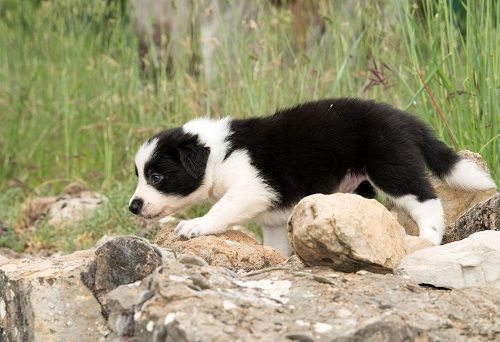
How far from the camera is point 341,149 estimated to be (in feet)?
15.5

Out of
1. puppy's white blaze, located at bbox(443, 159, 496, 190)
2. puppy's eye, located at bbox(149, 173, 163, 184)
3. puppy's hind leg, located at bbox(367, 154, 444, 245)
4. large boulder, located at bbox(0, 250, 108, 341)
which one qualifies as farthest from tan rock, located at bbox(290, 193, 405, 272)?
puppy's eye, located at bbox(149, 173, 163, 184)

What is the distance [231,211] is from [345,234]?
54.3 inches

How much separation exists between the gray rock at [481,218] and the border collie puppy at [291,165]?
0.78ft

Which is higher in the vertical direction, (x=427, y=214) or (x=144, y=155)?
(x=427, y=214)

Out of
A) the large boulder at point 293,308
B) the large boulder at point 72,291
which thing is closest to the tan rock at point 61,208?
the large boulder at point 72,291

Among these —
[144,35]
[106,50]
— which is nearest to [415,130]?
[106,50]

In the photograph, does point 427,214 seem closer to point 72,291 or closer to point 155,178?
point 155,178

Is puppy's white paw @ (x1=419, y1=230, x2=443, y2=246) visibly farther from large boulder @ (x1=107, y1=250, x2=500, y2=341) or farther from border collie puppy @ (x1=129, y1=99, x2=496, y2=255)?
large boulder @ (x1=107, y1=250, x2=500, y2=341)

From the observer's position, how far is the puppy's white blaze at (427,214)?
4.46 metres

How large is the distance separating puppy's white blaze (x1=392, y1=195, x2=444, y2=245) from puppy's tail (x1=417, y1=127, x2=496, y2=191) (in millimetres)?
229

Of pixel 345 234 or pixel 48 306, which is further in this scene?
pixel 48 306

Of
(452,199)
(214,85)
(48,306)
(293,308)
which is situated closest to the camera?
(293,308)

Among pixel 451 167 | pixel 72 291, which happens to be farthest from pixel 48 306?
pixel 451 167

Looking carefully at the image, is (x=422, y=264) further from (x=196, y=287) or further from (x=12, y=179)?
(x=12, y=179)
